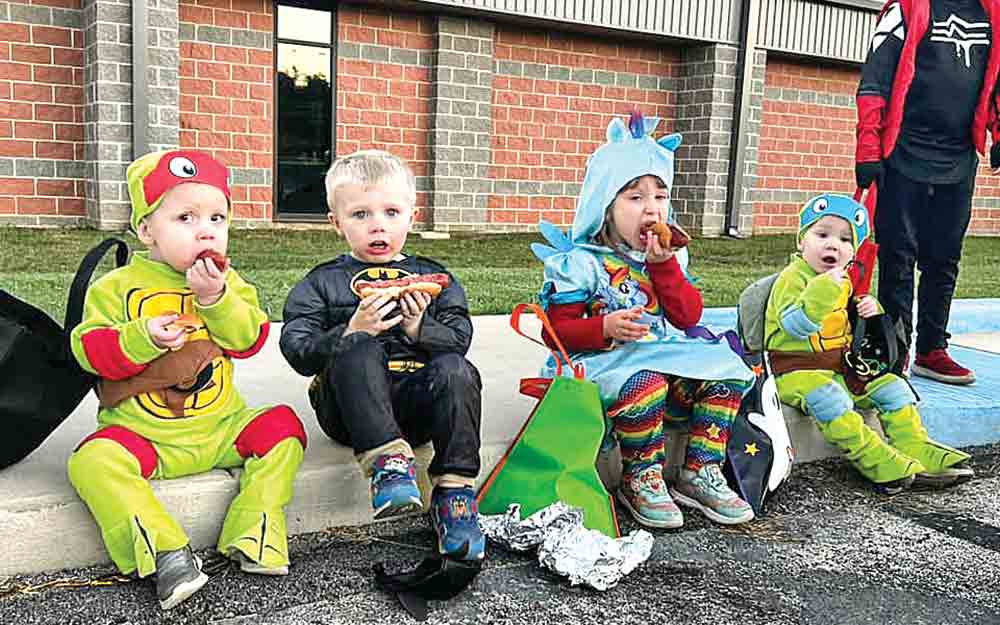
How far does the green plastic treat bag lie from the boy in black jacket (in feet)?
0.87

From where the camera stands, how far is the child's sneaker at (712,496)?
2768 millimetres

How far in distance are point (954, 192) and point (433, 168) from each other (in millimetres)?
7249

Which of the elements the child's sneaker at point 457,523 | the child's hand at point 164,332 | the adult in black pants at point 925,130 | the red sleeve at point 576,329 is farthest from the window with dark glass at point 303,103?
the child's sneaker at point 457,523

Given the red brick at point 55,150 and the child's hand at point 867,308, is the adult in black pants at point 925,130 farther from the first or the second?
the red brick at point 55,150

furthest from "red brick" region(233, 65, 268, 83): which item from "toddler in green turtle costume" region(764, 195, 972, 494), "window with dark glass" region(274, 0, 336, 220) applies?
"toddler in green turtle costume" region(764, 195, 972, 494)

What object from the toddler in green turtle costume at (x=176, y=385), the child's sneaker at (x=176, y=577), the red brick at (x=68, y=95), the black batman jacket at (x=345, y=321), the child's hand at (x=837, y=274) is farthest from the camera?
the red brick at (x=68, y=95)

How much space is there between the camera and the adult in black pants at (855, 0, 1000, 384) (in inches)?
150

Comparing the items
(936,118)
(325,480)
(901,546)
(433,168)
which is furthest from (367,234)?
(433,168)

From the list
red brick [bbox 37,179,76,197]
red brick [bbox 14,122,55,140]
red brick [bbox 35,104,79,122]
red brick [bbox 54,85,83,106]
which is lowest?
red brick [bbox 37,179,76,197]

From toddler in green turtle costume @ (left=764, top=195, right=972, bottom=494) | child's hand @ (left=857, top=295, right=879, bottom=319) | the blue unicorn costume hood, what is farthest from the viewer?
child's hand @ (left=857, top=295, right=879, bottom=319)

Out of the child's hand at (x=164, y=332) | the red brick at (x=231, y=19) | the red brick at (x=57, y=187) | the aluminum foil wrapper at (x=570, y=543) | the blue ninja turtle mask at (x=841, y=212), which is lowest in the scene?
the aluminum foil wrapper at (x=570, y=543)

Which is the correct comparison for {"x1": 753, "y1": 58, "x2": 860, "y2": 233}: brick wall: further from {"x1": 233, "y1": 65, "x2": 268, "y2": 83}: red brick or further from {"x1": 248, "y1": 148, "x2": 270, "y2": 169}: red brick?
{"x1": 233, "y1": 65, "x2": 268, "y2": 83}: red brick

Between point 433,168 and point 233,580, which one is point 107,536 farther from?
point 433,168

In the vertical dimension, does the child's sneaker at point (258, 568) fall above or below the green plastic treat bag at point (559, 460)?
below
